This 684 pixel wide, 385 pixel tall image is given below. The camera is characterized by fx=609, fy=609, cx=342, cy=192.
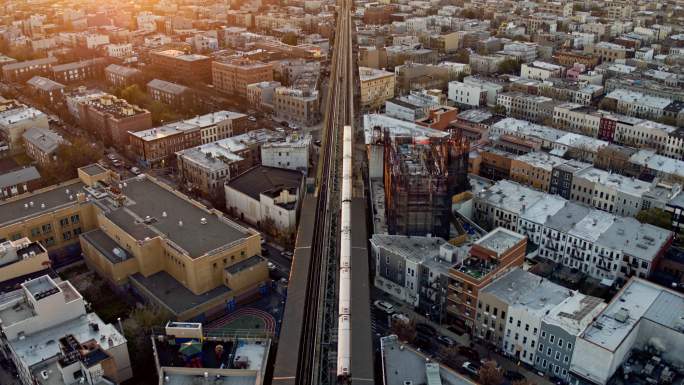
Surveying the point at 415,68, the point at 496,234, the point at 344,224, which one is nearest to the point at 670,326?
the point at 496,234

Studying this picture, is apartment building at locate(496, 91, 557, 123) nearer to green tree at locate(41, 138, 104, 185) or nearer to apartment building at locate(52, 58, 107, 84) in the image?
green tree at locate(41, 138, 104, 185)

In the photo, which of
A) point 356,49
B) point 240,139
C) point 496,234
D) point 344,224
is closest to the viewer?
point 496,234

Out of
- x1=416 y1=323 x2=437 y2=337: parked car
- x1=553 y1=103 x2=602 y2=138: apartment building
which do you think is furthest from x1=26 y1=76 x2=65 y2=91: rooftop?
x1=416 y1=323 x2=437 y2=337: parked car

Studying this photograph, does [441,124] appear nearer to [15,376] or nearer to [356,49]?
[15,376]

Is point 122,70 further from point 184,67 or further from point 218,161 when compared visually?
point 218,161

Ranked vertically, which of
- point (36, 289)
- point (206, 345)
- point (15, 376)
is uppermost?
point (36, 289)

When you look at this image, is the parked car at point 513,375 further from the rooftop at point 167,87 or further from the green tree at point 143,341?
the rooftop at point 167,87
